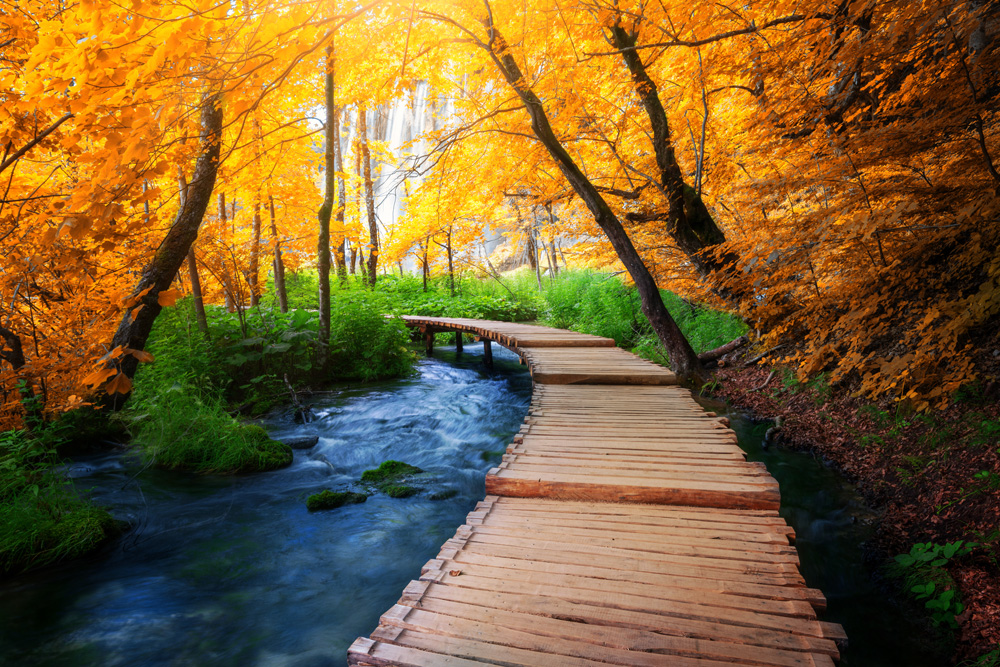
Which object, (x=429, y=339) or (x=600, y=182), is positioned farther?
(x=429, y=339)

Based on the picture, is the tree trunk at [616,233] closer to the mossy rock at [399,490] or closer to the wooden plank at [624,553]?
the mossy rock at [399,490]

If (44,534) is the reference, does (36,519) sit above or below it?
above

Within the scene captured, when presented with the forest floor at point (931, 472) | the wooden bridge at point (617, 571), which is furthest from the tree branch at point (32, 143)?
the forest floor at point (931, 472)

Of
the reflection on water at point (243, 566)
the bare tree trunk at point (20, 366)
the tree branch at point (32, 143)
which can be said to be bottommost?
the reflection on water at point (243, 566)

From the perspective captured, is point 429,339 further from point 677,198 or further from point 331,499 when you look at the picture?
point 331,499

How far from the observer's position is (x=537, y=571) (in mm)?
2426

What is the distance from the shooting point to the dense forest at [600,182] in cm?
223

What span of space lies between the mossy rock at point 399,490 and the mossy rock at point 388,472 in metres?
0.21

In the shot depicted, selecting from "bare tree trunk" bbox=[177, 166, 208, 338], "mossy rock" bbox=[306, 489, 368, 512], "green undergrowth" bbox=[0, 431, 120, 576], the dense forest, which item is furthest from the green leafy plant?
"bare tree trunk" bbox=[177, 166, 208, 338]

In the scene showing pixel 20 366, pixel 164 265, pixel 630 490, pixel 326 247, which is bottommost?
pixel 630 490

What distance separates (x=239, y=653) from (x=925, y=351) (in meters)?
5.37

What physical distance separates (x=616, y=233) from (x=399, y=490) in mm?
4288

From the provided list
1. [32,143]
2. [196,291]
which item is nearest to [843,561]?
[32,143]

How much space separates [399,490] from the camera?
17.5 ft
